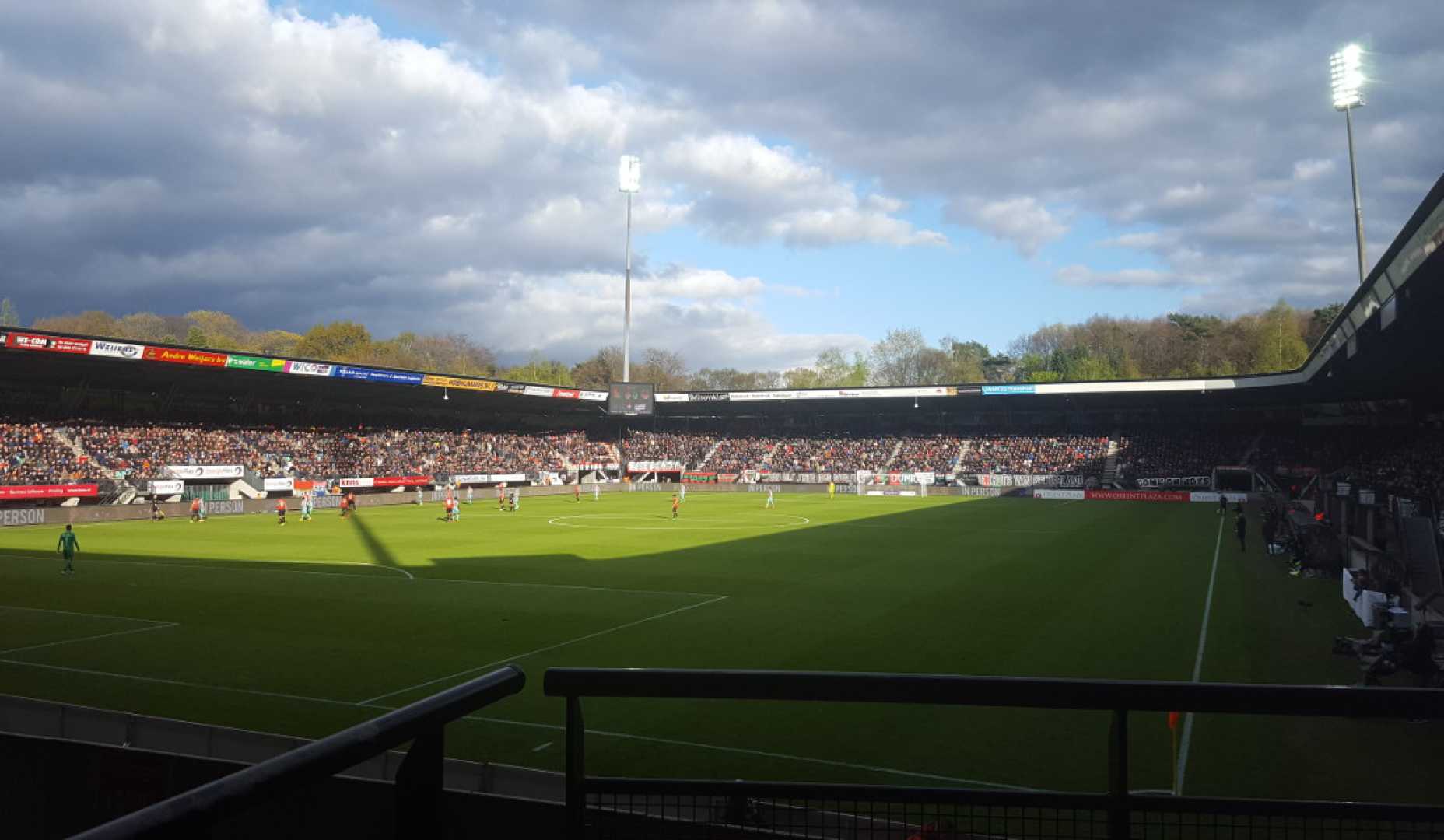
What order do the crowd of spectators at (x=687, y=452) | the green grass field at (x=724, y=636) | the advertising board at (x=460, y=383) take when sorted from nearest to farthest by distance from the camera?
the green grass field at (x=724, y=636) < the crowd of spectators at (x=687, y=452) < the advertising board at (x=460, y=383)

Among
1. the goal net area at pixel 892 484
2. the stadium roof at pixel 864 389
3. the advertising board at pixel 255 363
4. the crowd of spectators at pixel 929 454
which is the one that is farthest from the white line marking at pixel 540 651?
the crowd of spectators at pixel 929 454

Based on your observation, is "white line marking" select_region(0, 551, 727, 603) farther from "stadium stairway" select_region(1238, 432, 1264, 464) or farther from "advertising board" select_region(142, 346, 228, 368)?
"stadium stairway" select_region(1238, 432, 1264, 464)

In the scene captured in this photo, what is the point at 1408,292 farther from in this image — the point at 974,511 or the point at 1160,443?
the point at 1160,443

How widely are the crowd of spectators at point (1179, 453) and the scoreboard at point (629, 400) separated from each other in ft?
122

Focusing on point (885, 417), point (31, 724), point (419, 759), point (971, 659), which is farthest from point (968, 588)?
point (885, 417)

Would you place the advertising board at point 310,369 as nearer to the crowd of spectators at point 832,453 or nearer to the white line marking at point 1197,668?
the crowd of spectators at point 832,453

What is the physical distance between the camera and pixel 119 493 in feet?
160

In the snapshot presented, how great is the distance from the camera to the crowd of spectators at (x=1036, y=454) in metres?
72.0

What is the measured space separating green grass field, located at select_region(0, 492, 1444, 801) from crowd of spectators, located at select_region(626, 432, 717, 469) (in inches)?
1962

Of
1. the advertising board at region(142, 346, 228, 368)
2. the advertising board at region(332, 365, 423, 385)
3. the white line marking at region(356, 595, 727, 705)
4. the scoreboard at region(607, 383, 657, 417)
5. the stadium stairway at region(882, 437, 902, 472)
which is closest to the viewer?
the white line marking at region(356, 595, 727, 705)

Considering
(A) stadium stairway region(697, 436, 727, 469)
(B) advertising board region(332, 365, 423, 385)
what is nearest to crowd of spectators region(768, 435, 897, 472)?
(A) stadium stairway region(697, 436, 727, 469)

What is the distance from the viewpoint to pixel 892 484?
7469cm

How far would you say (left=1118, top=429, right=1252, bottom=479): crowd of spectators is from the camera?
67125 millimetres

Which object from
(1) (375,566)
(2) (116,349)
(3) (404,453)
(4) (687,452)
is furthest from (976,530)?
(4) (687,452)
